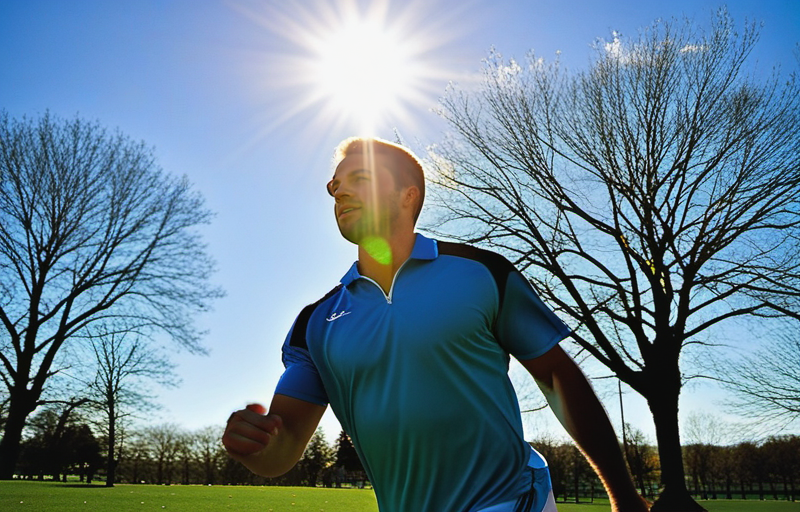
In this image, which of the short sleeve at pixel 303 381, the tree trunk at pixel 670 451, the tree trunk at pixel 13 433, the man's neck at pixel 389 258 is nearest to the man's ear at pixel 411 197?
the man's neck at pixel 389 258

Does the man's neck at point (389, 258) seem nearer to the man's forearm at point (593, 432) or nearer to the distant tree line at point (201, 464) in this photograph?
the man's forearm at point (593, 432)

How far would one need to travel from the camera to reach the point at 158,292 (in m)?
21.7

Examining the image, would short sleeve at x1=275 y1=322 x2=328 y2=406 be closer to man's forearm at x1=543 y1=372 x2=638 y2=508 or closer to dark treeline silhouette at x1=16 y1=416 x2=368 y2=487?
man's forearm at x1=543 y1=372 x2=638 y2=508

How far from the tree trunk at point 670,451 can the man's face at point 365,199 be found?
14612 mm

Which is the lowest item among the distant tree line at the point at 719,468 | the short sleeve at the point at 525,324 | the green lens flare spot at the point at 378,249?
the distant tree line at the point at 719,468

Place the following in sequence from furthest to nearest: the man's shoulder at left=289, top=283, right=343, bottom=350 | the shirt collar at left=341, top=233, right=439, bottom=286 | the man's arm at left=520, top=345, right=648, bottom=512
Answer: the man's shoulder at left=289, top=283, right=343, bottom=350
the shirt collar at left=341, top=233, right=439, bottom=286
the man's arm at left=520, top=345, right=648, bottom=512

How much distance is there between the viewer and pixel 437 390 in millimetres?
1873

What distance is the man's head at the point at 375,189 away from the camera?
7.42 feet

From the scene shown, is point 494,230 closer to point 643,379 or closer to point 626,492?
point 643,379

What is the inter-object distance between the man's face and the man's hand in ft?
2.30

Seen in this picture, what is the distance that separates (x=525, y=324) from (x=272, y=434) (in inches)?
33.0

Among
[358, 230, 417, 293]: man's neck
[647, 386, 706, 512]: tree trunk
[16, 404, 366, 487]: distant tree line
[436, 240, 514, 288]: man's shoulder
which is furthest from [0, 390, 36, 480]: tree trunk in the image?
[16, 404, 366, 487]: distant tree line

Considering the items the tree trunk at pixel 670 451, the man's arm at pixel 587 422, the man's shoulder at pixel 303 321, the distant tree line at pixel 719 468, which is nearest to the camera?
the man's arm at pixel 587 422

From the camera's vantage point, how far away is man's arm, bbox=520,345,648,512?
71.7 inches
